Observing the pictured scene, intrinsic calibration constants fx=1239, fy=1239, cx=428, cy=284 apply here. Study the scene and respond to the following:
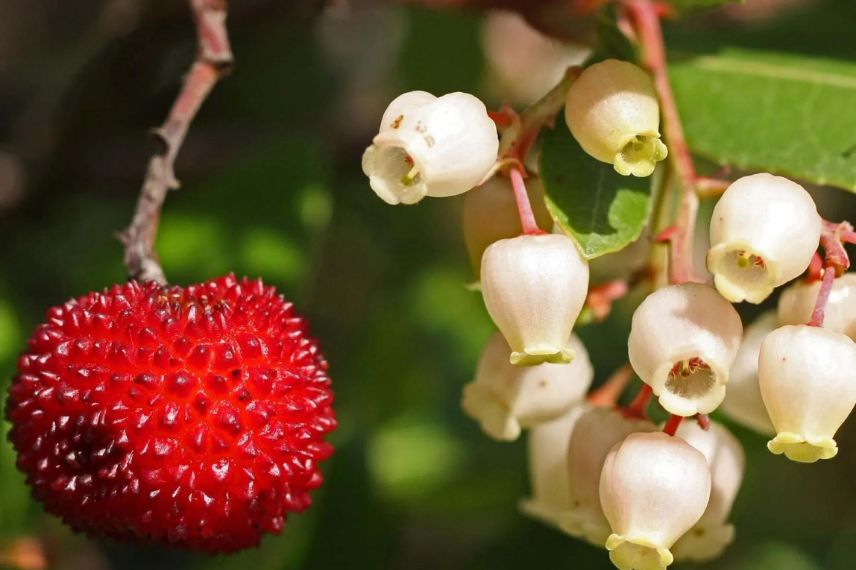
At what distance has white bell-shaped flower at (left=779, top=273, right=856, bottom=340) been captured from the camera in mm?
1258

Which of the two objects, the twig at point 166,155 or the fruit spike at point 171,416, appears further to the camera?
the twig at point 166,155

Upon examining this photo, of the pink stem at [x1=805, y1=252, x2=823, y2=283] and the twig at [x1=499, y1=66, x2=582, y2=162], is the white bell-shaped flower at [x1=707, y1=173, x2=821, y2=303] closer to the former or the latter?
the pink stem at [x1=805, y1=252, x2=823, y2=283]

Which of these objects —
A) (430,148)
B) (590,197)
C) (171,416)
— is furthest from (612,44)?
(171,416)

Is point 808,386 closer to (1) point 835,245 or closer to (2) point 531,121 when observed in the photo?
(1) point 835,245

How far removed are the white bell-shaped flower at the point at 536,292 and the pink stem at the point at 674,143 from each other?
0.38ft

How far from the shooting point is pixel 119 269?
6.43 ft

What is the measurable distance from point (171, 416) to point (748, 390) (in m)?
0.63

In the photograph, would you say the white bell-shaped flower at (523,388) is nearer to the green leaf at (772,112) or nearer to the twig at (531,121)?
the twig at (531,121)

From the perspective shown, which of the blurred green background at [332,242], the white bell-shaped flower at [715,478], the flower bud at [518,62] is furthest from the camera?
the flower bud at [518,62]

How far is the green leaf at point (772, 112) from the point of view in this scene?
4.84 feet

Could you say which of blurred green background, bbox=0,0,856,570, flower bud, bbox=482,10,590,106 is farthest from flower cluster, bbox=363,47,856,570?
flower bud, bbox=482,10,590,106

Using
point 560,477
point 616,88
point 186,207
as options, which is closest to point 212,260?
point 186,207

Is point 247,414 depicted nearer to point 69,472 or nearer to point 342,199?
point 69,472

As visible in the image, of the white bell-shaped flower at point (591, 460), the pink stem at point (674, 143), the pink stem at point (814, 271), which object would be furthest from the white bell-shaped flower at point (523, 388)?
the pink stem at point (814, 271)
